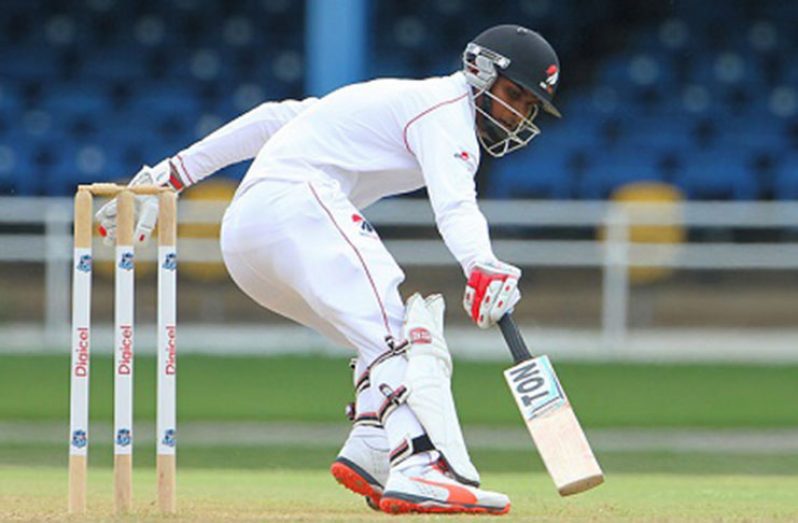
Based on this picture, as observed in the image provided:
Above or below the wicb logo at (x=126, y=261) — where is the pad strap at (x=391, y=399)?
below

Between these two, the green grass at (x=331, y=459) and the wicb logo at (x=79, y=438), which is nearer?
the wicb logo at (x=79, y=438)

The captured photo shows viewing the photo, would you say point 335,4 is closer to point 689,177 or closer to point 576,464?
point 689,177

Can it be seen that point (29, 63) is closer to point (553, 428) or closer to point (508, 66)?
point (508, 66)

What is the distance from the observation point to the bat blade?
505cm

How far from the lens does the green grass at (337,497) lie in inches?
211

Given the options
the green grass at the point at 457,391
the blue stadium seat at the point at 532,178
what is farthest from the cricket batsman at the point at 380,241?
the blue stadium seat at the point at 532,178

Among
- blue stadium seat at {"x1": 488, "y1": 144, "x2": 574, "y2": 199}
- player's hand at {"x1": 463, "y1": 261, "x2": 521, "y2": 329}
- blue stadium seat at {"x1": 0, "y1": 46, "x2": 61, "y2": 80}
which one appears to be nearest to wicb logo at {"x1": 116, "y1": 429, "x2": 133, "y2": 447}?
player's hand at {"x1": 463, "y1": 261, "x2": 521, "y2": 329}

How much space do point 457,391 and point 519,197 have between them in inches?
185

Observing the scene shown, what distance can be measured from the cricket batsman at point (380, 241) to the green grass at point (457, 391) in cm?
472

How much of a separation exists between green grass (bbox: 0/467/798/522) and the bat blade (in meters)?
0.16

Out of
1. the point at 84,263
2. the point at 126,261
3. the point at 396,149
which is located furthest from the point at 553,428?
the point at 84,263

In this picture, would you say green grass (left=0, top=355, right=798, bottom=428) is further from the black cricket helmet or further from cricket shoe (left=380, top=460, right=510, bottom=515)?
cricket shoe (left=380, top=460, right=510, bottom=515)

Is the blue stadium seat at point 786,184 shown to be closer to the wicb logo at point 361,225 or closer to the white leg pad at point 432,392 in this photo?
the wicb logo at point 361,225

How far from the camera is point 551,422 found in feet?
16.9
